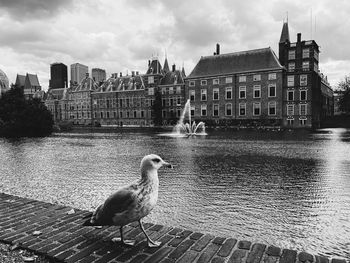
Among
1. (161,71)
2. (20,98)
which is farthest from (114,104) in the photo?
(20,98)

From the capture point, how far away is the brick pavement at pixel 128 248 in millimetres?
3283

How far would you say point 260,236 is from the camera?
5.15 m

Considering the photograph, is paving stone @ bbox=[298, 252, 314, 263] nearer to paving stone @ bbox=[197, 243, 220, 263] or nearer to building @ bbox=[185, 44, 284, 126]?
paving stone @ bbox=[197, 243, 220, 263]

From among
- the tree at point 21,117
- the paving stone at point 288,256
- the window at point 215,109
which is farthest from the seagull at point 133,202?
the window at point 215,109

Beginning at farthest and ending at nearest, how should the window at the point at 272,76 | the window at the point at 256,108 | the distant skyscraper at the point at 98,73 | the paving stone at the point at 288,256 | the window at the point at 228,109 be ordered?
the distant skyscraper at the point at 98,73 < the window at the point at 228,109 < the window at the point at 256,108 < the window at the point at 272,76 < the paving stone at the point at 288,256

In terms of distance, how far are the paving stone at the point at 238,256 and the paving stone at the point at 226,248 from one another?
0.26ft

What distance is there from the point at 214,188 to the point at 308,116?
48333mm

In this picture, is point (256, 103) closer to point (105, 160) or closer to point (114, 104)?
point (114, 104)

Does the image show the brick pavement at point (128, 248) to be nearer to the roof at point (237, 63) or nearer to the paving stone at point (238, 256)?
the paving stone at point (238, 256)

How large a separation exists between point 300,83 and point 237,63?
12667 millimetres

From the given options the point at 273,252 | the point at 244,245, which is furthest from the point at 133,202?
the point at 273,252

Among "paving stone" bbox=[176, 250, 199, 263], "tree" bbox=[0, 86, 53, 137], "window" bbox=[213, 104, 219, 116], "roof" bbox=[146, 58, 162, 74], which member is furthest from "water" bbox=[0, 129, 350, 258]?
"roof" bbox=[146, 58, 162, 74]

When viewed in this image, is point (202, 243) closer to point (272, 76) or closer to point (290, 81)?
point (272, 76)

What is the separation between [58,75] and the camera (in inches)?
5167
